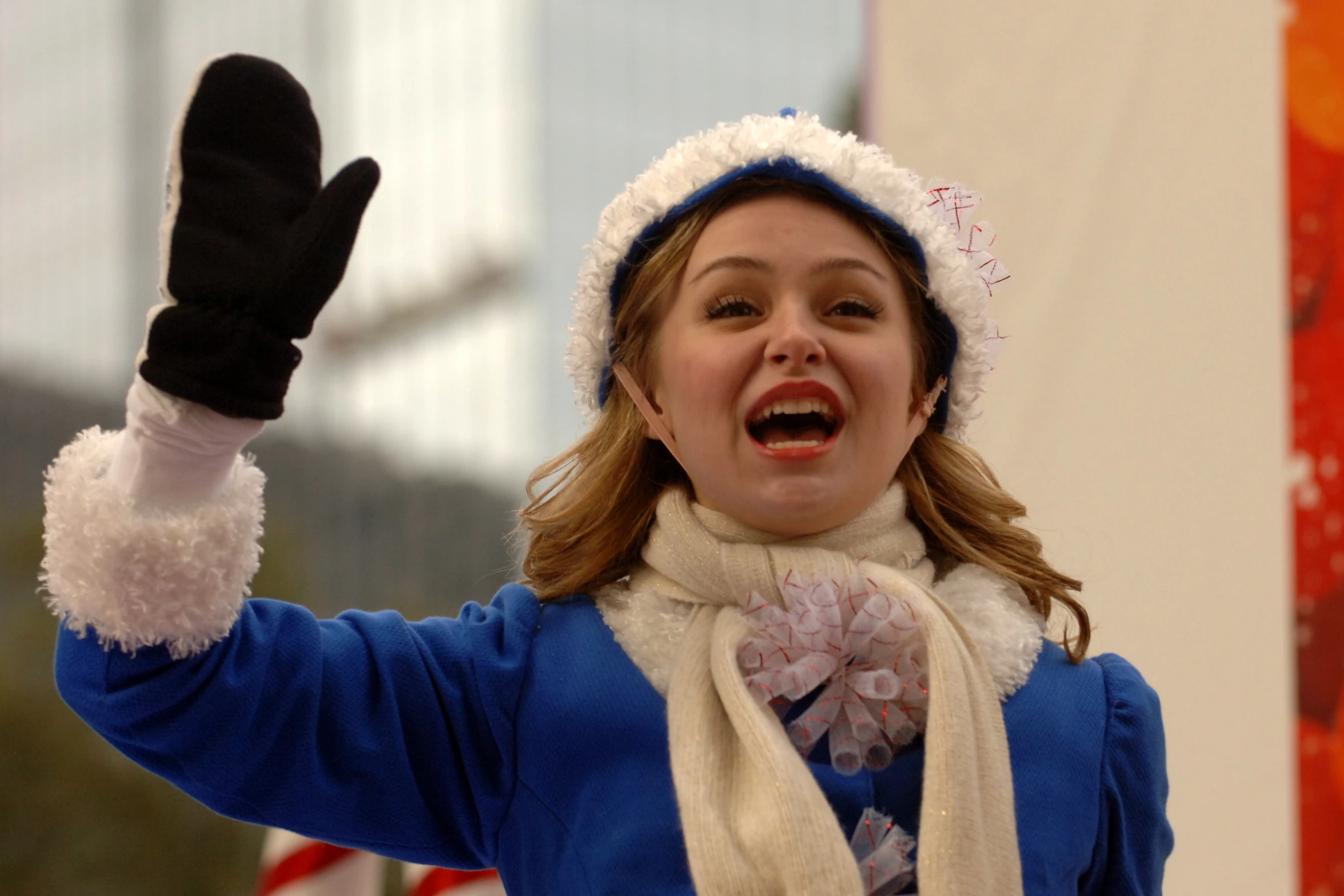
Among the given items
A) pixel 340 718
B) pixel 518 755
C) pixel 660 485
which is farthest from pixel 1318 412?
pixel 340 718

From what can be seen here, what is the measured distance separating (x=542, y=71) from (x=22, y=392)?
928 cm

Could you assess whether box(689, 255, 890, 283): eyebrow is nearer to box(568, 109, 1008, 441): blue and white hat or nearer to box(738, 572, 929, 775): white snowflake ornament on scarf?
box(568, 109, 1008, 441): blue and white hat

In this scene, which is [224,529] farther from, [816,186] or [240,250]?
[816,186]

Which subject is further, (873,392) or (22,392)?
(22,392)

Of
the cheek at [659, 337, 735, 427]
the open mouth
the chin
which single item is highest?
the cheek at [659, 337, 735, 427]

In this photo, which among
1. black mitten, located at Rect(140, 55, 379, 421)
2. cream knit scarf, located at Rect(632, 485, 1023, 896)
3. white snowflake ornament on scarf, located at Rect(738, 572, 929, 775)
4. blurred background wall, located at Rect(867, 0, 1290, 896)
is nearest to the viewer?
black mitten, located at Rect(140, 55, 379, 421)

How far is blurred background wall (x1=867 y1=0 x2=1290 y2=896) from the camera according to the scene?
2.73 m

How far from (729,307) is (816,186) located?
0.55ft

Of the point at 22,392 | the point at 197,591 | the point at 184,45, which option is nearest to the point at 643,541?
the point at 197,591

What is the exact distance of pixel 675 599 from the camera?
1630 mm

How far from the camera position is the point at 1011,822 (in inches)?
57.5

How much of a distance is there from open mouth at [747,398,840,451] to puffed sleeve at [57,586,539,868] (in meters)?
0.32

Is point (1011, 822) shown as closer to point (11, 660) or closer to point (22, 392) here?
point (11, 660)

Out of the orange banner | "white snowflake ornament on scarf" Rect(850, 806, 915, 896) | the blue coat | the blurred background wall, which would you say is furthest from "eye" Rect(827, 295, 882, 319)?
the orange banner
